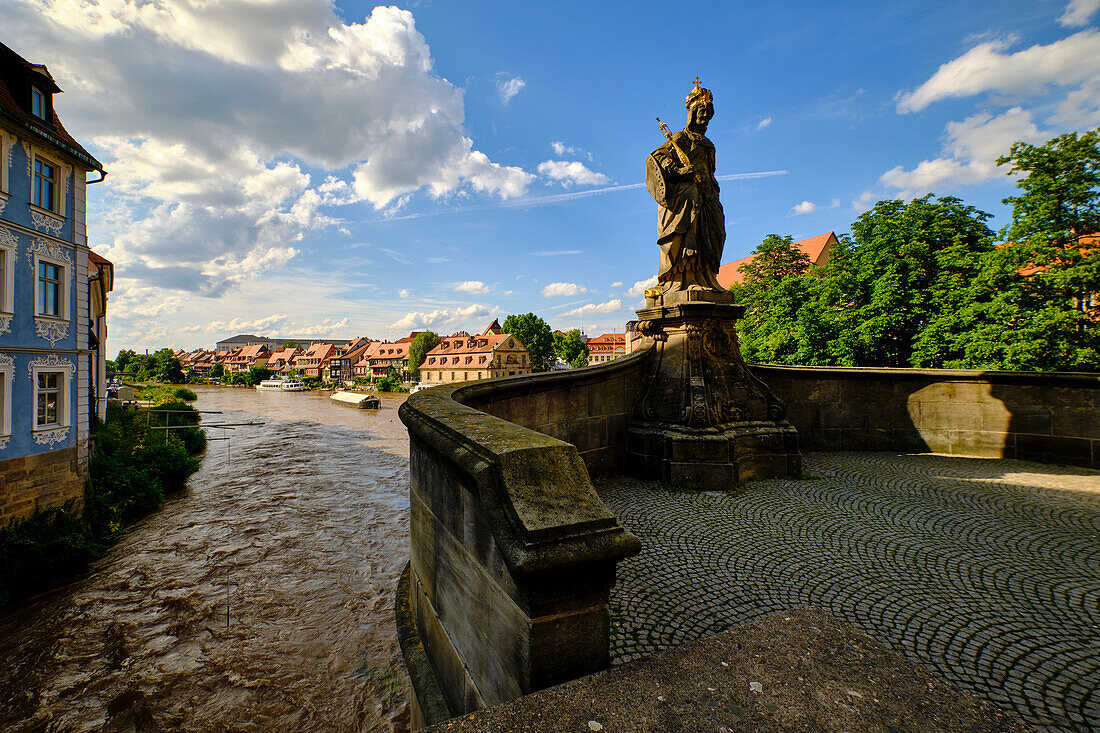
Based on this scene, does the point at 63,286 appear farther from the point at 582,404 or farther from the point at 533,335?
the point at 533,335

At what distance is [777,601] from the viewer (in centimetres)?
336

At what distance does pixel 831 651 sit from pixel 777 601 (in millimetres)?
1753

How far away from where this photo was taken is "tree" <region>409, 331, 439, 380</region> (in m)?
80.3

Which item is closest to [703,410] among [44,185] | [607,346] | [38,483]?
[38,483]

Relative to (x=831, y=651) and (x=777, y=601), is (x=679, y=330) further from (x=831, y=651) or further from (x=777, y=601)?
(x=831, y=651)

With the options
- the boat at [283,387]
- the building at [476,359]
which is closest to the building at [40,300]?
the building at [476,359]

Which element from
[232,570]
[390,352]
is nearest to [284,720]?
[232,570]

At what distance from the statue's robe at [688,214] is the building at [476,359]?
2285 inches

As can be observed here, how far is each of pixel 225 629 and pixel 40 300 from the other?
1020cm

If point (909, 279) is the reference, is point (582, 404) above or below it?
below

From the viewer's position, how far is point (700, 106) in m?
7.27

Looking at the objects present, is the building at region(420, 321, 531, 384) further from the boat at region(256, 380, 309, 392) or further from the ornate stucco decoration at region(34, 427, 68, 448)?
the ornate stucco decoration at region(34, 427, 68, 448)

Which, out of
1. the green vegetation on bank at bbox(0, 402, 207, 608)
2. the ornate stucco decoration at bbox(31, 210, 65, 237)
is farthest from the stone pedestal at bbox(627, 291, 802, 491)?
the ornate stucco decoration at bbox(31, 210, 65, 237)

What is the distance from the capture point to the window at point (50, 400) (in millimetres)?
11336
